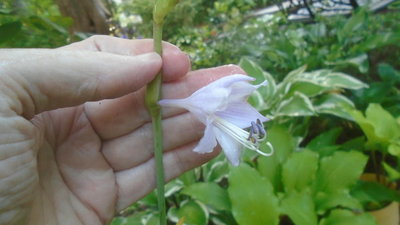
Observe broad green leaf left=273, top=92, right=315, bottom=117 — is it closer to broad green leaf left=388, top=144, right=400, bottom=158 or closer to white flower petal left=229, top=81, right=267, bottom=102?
broad green leaf left=388, top=144, right=400, bottom=158

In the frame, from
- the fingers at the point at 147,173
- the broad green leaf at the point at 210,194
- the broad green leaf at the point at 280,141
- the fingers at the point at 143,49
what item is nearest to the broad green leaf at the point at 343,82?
the broad green leaf at the point at 280,141

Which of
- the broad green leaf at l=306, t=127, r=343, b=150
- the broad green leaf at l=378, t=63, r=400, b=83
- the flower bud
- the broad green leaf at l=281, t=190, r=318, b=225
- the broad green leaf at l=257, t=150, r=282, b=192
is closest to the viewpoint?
the flower bud

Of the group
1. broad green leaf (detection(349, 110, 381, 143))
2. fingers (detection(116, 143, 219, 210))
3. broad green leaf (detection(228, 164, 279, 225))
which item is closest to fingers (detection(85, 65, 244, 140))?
fingers (detection(116, 143, 219, 210))

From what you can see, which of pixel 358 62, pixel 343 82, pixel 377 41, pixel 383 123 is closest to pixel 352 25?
pixel 377 41

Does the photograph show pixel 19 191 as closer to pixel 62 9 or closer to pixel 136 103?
pixel 136 103

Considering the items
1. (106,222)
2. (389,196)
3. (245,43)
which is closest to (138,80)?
(106,222)

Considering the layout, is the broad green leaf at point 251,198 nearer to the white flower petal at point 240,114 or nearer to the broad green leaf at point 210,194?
the broad green leaf at point 210,194
